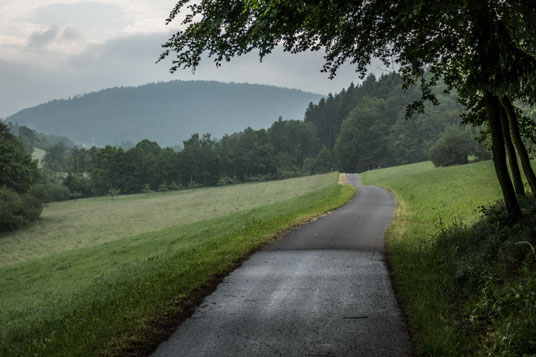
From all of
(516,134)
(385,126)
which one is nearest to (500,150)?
(516,134)

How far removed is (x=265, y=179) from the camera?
10512 centimetres

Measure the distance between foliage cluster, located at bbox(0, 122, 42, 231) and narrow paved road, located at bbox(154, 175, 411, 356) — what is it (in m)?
44.8

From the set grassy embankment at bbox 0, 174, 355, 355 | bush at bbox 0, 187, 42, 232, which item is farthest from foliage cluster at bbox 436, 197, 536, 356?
bush at bbox 0, 187, 42, 232

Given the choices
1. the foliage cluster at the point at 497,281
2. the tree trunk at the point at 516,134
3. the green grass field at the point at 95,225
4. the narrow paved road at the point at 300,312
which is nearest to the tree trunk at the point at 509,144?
the tree trunk at the point at 516,134

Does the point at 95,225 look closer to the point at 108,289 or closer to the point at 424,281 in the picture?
the point at 108,289

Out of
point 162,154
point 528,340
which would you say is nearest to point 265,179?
point 162,154

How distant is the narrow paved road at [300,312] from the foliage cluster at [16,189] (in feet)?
147

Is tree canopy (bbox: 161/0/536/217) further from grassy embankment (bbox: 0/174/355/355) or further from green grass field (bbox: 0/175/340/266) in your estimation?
green grass field (bbox: 0/175/340/266)

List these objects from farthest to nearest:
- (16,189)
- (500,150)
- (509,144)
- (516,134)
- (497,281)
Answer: (16,189), (509,144), (516,134), (500,150), (497,281)

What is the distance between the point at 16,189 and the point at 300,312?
2198 inches

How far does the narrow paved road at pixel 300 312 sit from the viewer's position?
534cm

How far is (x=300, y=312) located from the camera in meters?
6.60

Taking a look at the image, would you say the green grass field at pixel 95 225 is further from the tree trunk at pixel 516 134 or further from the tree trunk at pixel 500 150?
the tree trunk at pixel 500 150

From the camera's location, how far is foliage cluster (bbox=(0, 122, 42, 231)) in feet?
148
